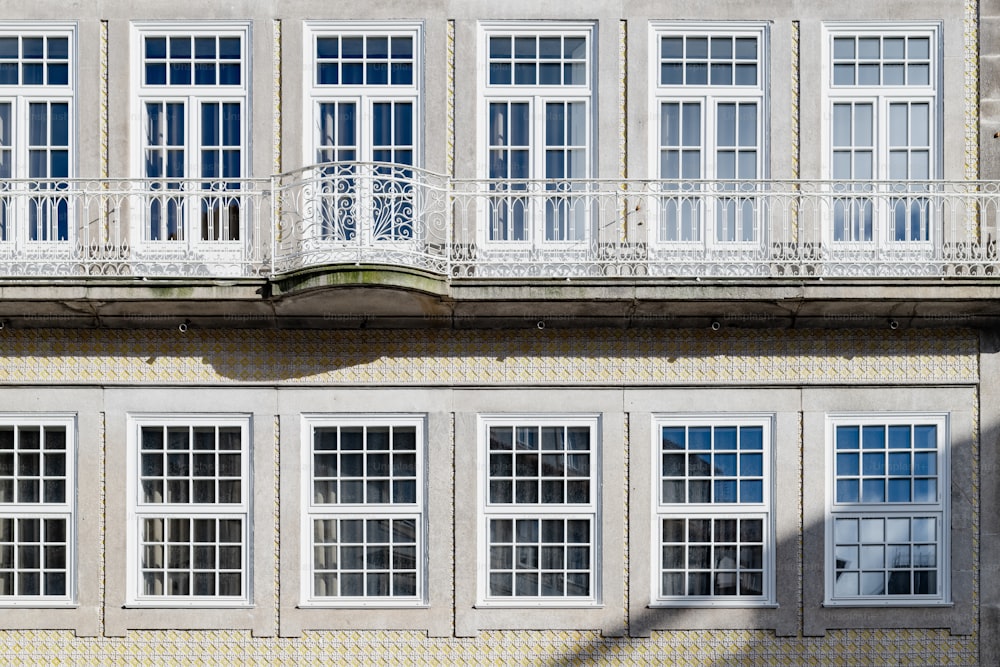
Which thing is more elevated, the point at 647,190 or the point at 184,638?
the point at 647,190

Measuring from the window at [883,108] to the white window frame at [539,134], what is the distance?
2752 millimetres

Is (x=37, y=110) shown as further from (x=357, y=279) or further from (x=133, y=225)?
(x=357, y=279)

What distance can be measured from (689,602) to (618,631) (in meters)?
0.86

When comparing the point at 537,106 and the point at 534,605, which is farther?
the point at 537,106

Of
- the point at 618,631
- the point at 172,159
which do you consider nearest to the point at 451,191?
the point at 172,159

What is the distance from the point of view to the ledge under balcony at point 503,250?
416 inches

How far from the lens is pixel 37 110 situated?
37.7ft

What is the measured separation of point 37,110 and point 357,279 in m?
4.57

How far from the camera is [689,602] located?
11266 millimetres

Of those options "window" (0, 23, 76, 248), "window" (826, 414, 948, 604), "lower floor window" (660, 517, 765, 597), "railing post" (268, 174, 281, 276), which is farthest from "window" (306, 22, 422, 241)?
"window" (826, 414, 948, 604)

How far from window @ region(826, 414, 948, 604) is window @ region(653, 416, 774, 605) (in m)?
0.83

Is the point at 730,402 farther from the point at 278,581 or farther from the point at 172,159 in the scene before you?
the point at 172,159

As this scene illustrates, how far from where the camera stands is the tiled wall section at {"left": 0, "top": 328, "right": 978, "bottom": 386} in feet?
36.9

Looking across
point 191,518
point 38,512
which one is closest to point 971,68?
point 191,518
